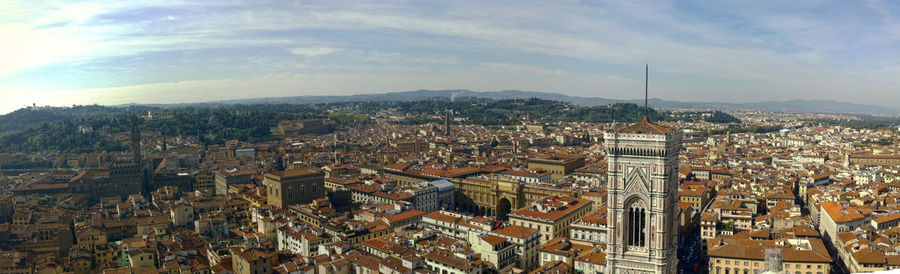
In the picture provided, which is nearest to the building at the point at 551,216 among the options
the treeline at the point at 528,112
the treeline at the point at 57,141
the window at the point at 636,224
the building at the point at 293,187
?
the building at the point at 293,187

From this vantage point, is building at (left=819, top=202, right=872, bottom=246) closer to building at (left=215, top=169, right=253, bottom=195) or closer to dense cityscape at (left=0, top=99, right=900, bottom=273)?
dense cityscape at (left=0, top=99, right=900, bottom=273)

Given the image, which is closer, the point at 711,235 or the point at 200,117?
the point at 711,235

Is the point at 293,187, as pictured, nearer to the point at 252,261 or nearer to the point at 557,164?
the point at 252,261

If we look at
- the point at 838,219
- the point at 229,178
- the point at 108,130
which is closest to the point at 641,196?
the point at 838,219

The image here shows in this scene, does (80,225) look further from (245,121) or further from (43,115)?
(43,115)

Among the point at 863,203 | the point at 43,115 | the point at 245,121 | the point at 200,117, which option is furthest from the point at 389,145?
the point at 43,115

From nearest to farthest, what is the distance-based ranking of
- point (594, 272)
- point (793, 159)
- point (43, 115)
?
point (594, 272)
point (793, 159)
point (43, 115)

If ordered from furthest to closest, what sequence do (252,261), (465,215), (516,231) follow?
(465,215) → (516,231) → (252,261)
